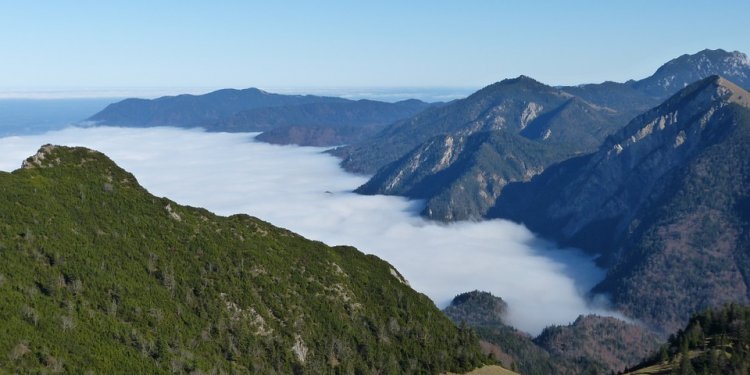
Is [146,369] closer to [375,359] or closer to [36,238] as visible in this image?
[36,238]

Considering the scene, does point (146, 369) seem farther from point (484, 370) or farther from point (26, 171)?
point (484, 370)

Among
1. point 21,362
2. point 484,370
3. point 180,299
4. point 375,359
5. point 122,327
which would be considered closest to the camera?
point 21,362

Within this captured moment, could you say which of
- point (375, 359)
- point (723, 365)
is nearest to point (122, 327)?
point (375, 359)

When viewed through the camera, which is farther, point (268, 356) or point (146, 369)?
point (268, 356)

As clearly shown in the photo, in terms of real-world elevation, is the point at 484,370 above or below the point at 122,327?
below

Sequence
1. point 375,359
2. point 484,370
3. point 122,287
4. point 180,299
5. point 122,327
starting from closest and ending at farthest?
1. point 122,327
2. point 122,287
3. point 180,299
4. point 375,359
5. point 484,370

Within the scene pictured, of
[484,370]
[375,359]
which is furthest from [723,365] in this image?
[375,359]

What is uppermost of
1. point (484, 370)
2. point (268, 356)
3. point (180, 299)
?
point (180, 299)
